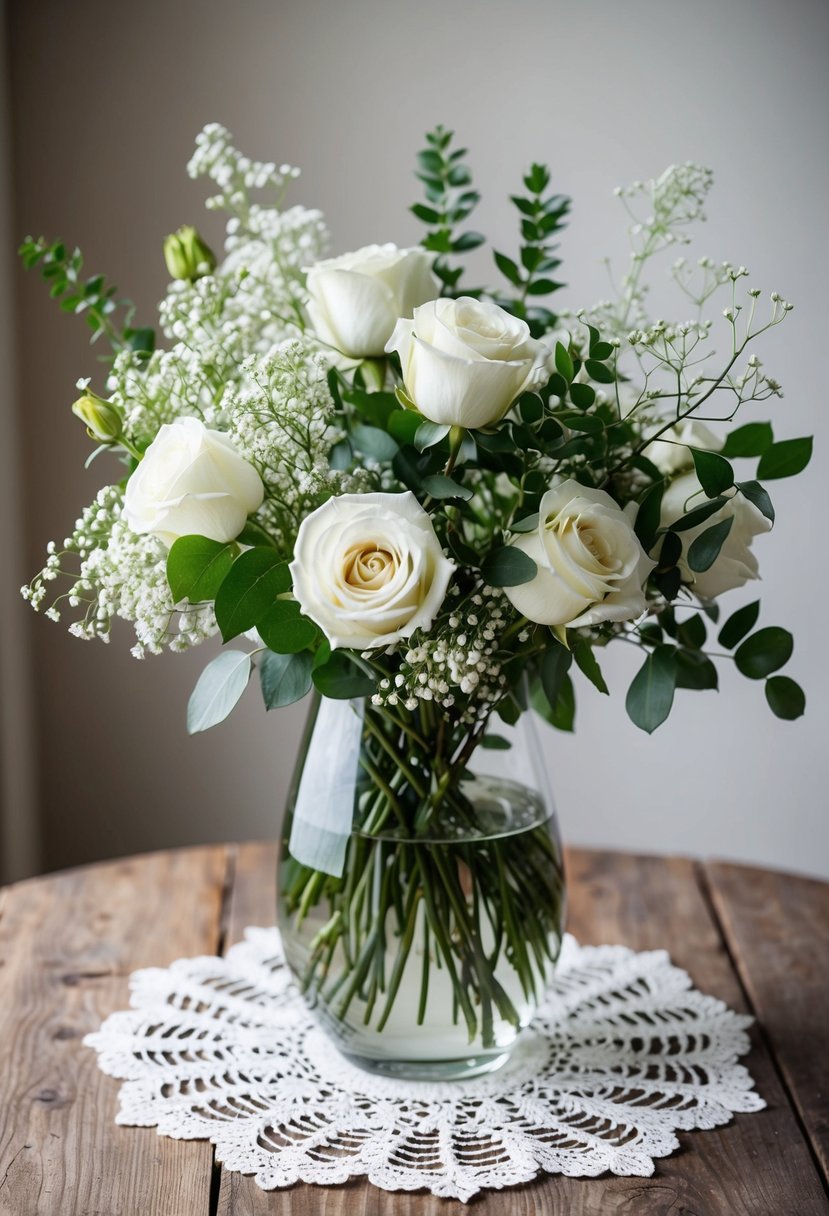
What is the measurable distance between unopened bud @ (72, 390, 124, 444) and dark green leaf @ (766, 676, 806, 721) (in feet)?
1.62

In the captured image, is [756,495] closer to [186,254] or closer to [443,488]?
[443,488]

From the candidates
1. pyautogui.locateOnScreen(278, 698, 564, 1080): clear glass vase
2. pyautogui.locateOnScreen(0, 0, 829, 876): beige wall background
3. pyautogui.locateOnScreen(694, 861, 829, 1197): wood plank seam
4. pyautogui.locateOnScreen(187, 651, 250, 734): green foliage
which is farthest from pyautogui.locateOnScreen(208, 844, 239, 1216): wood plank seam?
pyautogui.locateOnScreen(0, 0, 829, 876): beige wall background

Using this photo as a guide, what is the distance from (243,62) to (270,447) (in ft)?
4.77

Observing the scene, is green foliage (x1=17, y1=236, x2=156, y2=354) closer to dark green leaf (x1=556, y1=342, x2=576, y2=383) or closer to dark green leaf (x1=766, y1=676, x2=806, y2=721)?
dark green leaf (x1=556, y1=342, x2=576, y2=383)

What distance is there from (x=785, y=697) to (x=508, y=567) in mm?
264

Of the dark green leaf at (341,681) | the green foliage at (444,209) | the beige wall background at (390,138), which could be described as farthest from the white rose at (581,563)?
the beige wall background at (390,138)

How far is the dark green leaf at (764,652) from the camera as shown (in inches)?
33.9

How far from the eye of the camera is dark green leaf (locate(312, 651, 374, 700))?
789mm

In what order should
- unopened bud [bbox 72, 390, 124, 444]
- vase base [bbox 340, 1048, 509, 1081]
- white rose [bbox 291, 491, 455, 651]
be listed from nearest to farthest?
white rose [bbox 291, 491, 455, 651] < unopened bud [bbox 72, 390, 124, 444] < vase base [bbox 340, 1048, 509, 1081]

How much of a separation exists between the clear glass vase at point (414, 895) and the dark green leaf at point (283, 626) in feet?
0.37

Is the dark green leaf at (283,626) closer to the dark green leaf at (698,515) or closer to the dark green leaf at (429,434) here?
the dark green leaf at (429,434)

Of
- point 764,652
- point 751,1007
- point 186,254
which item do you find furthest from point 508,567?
point 751,1007

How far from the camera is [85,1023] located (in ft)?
3.20

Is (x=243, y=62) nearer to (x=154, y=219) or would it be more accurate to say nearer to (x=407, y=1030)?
(x=154, y=219)
